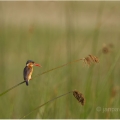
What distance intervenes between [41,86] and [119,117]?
21.2 inches

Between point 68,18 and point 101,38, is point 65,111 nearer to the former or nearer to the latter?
point 68,18

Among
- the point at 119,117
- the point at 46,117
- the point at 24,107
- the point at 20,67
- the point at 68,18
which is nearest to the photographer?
the point at 46,117

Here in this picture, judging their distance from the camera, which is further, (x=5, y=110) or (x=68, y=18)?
(x=68, y=18)

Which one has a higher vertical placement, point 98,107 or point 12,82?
point 98,107

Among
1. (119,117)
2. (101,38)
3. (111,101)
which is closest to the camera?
(119,117)

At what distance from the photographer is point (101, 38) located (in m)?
7.61

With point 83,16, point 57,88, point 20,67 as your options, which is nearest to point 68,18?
point 57,88

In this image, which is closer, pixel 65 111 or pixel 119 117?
pixel 119 117

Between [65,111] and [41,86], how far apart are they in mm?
223

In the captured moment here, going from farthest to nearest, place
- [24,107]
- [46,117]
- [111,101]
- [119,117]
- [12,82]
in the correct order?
1. [12,82]
2. [24,107]
3. [111,101]
4. [119,117]
5. [46,117]

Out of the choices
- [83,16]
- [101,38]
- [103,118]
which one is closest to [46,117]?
[103,118]

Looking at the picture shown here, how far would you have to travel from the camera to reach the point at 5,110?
8.62ft

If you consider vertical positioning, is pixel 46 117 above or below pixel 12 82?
above

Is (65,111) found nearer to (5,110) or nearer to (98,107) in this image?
(98,107)
